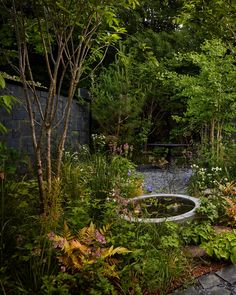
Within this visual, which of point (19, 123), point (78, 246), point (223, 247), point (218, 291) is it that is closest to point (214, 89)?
point (19, 123)

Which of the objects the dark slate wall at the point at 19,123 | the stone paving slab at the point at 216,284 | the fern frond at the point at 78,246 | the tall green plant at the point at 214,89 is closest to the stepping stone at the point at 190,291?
the stone paving slab at the point at 216,284

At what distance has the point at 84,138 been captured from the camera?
7086 mm

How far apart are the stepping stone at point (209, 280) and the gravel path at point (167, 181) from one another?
196cm

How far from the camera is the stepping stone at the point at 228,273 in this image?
242cm

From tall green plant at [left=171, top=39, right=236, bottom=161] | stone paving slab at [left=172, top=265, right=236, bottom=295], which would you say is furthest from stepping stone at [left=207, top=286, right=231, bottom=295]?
tall green plant at [left=171, top=39, right=236, bottom=161]

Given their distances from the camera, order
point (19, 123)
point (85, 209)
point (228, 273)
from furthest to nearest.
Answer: point (19, 123) < point (85, 209) < point (228, 273)

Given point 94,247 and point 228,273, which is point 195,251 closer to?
point 228,273

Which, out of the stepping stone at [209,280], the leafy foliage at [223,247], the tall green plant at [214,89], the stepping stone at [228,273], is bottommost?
the stepping stone at [209,280]

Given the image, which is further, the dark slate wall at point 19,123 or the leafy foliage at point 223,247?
Result: the dark slate wall at point 19,123

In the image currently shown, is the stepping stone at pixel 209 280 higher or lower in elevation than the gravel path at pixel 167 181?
lower

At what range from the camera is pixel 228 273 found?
2.50 metres

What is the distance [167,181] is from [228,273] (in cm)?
257

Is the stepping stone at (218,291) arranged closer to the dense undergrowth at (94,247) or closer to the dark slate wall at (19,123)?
the dense undergrowth at (94,247)

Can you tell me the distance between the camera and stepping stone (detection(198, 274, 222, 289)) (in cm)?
234
